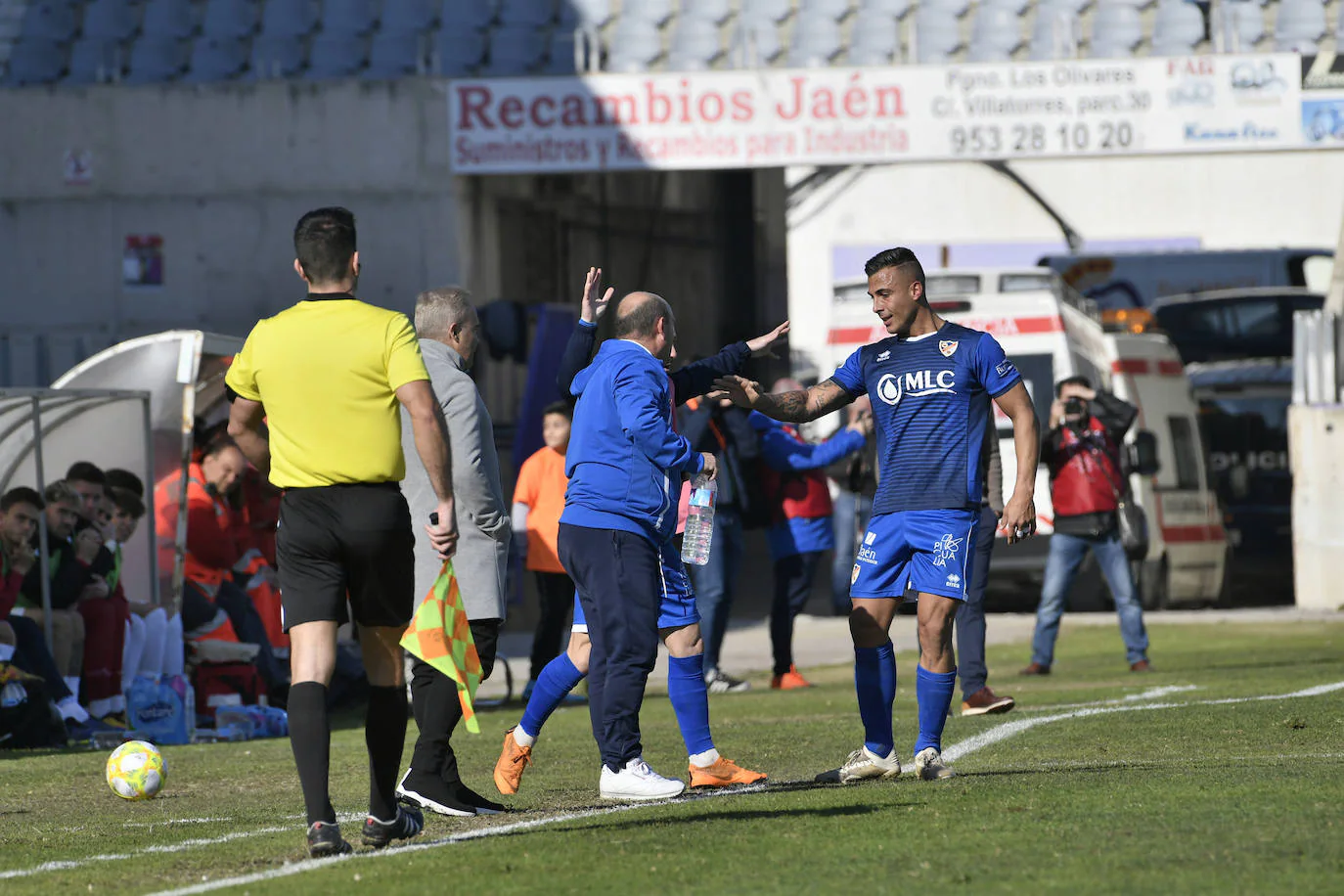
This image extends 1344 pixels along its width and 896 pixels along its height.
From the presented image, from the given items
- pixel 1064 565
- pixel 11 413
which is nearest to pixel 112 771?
pixel 11 413

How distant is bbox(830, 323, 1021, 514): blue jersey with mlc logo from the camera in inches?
286

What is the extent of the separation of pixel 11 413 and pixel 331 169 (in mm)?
9666

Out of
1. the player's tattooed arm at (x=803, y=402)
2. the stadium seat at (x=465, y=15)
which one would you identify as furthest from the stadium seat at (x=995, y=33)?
the player's tattooed arm at (x=803, y=402)

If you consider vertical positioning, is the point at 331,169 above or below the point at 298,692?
above

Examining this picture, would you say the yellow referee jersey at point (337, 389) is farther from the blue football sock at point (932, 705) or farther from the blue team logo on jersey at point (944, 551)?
the blue football sock at point (932, 705)

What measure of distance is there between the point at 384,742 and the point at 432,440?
36.0 inches

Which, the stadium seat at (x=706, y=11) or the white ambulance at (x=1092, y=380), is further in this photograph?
the stadium seat at (x=706, y=11)

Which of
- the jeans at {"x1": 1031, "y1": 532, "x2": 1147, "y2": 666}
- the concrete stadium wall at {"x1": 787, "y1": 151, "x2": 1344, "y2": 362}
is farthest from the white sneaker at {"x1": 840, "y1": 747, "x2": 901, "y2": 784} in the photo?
the concrete stadium wall at {"x1": 787, "y1": 151, "x2": 1344, "y2": 362}

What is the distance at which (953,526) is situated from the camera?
7.26 meters

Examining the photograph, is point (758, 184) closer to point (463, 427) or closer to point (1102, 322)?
point (1102, 322)

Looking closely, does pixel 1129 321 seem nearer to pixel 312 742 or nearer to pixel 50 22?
pixel 50 22

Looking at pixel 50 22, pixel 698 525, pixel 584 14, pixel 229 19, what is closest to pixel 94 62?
pixel 50 22

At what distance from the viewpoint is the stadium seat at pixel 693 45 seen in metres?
22.4

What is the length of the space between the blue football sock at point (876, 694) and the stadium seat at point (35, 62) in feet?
58.1
